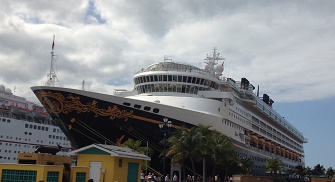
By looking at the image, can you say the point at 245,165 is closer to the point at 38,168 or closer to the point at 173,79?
the point at 173,79

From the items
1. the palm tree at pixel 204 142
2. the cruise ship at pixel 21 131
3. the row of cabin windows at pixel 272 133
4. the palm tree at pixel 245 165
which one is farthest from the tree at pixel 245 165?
the cruise ship at pixel 21 131

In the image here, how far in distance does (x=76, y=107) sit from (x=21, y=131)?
43077 millimetres

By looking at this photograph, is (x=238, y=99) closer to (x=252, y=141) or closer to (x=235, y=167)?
(x=252, y=141)

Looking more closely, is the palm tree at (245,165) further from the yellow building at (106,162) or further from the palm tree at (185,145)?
the yellow building at (106,162)

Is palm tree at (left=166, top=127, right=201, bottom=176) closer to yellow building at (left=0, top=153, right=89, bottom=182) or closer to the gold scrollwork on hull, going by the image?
the gold scrollwork on hull

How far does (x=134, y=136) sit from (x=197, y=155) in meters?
5.45

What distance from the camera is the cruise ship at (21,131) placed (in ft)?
227

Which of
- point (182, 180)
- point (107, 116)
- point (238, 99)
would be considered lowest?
point (182, 180)

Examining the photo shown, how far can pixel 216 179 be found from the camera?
36812mm

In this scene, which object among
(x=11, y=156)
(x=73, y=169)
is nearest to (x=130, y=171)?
(x=73, y=169)

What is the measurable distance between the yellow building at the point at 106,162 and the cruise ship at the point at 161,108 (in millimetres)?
12938

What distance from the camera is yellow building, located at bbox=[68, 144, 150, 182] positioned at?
1909 cm

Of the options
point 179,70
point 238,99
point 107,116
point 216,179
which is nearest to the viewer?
point 107,116

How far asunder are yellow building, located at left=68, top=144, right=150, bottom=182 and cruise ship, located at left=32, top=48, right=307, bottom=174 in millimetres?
12938
